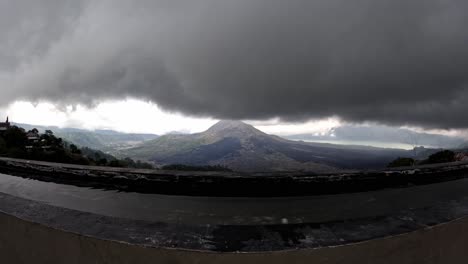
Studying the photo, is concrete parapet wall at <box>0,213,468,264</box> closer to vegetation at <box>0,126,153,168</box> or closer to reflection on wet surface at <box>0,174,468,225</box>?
reflection on wet surface at <box>0,174,468,225</box>

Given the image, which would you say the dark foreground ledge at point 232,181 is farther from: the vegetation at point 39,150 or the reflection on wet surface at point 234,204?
the vegetation at point 39,150

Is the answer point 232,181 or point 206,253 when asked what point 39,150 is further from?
point 206,253

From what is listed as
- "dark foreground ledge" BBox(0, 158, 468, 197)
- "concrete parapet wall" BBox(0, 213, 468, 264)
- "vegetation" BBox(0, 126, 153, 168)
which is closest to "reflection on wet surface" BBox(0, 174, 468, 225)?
"dark foreground ledge" BBox(0, 158, 468, 197)

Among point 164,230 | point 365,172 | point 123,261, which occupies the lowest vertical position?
point 123,261

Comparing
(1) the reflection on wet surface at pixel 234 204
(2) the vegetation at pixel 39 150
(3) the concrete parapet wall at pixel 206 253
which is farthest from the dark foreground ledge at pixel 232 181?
(2) the vegetation at pixel 39 150

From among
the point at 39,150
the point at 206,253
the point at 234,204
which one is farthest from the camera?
the point at 39,150

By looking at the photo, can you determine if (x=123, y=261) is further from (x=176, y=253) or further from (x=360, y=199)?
(x=360, y=199)

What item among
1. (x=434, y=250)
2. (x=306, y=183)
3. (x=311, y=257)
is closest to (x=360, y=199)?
(x=306, y=183)

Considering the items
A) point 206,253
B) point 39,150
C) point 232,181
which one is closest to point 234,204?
point 232,181
